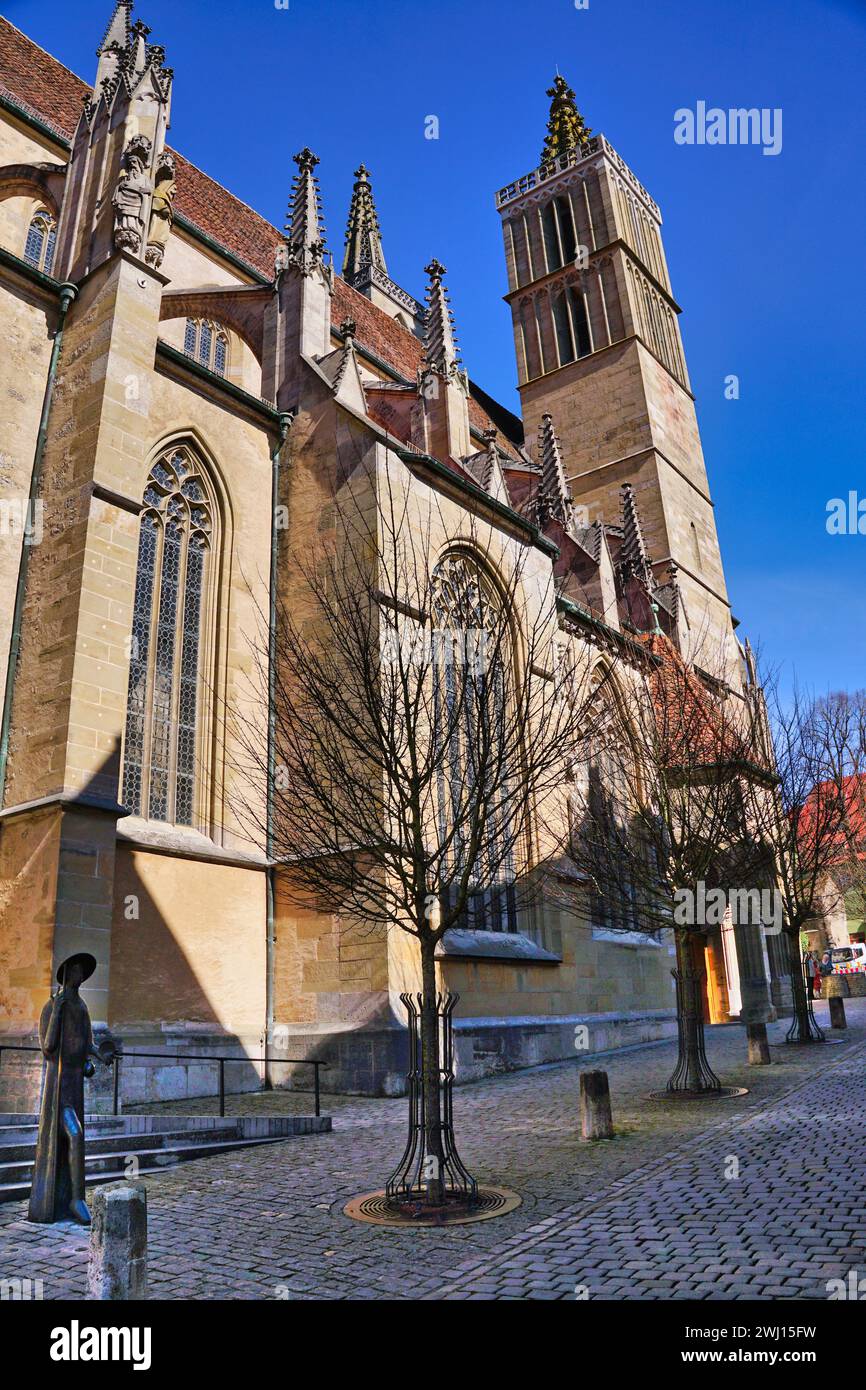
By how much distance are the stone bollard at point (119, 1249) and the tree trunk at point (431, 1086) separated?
284 cm

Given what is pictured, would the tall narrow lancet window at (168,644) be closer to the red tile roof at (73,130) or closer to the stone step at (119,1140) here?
the stone step at (119,1140)

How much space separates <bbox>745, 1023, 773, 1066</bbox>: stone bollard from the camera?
1405 centimetres

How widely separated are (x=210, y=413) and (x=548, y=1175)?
11.7m

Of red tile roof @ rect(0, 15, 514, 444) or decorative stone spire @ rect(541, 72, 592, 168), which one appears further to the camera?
decorative stone spire @ rect(541, 72, 592, 168)

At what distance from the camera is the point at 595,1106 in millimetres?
8531

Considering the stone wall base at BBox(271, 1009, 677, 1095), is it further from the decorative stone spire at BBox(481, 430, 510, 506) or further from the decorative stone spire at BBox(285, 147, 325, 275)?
the decorative stone spire at BBox(285, 147, 325, 275)

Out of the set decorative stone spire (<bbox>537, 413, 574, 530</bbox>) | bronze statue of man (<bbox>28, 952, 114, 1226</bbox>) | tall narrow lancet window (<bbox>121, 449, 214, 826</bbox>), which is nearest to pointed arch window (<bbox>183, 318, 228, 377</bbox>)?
tall narrow lancet window (<bbox>121, 449, 214, 826</bbox>)

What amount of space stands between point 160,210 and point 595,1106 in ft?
41.9

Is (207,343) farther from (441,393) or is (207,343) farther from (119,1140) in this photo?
(119,1140)

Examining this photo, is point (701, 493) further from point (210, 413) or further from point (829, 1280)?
point (829, 1280)

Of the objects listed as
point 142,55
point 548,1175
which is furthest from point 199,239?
point 548,1175

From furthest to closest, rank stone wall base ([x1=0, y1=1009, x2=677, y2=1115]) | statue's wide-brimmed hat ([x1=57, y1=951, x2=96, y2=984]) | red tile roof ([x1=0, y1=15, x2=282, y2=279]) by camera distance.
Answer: red tile roof ([x1=0, y1=15, x2=282, y2=279])
stone wall base ([x1=0, y1=1009, x2=677, y2=1115])
statue's wide-brimmed hat ([x1=57, y1=951, x2=96, y2=984])

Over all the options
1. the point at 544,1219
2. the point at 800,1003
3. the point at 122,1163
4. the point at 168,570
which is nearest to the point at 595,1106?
the point at 544,1219

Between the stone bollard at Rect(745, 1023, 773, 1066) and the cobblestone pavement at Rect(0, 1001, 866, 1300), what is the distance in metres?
4.08
